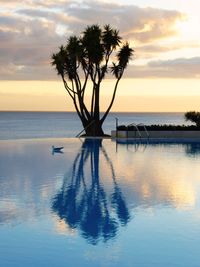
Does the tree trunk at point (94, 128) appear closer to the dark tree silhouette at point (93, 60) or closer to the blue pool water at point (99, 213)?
the dark tree silhouette at point (93, 60)

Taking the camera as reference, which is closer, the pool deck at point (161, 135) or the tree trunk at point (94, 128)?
the pool deck at point (161, 135)

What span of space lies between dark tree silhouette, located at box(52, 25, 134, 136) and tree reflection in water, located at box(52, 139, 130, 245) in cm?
1899

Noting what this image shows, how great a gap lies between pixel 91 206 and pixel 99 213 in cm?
97

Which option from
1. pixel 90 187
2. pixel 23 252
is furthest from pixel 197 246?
pixel 90 187

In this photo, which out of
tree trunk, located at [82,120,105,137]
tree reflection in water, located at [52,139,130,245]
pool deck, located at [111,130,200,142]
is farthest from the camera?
tree trunk, located at [82,120,105,137]

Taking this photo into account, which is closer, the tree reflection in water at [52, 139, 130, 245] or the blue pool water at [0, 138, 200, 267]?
A: the blue pool water at [0, 138, 200, 267]

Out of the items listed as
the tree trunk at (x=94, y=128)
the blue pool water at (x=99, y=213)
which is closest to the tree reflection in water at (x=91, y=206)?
the blue pool water at (x=99, y=213)

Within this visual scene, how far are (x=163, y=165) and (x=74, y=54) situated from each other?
61.7ft

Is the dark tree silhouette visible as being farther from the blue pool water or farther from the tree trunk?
the blue pool water

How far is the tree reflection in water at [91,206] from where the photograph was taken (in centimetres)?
1074

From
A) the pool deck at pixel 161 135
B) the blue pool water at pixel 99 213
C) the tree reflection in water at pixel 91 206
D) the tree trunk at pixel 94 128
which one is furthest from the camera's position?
the tree trunk at pixel 94 128

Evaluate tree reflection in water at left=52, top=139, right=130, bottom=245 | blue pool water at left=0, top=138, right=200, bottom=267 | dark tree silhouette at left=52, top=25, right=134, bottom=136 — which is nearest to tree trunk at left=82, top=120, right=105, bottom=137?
dark tree silhouette at left=52, top=25, right=134, bottom=136

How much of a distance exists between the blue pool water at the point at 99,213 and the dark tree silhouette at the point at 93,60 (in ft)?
53.4

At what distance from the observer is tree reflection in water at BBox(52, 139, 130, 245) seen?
10743 mm
